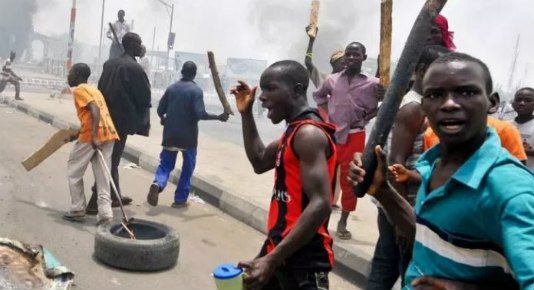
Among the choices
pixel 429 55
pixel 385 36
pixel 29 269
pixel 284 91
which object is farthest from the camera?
pixel 29 269

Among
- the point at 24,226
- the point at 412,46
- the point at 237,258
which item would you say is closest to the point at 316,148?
the point at 412,46

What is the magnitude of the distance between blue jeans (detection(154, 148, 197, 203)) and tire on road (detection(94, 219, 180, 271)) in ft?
6.04

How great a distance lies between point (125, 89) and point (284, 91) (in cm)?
Answer: 394

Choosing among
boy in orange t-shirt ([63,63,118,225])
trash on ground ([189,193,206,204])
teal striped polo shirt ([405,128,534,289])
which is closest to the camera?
teal striped polo shirt ([405,128,534,289])

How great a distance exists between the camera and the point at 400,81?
1599mm

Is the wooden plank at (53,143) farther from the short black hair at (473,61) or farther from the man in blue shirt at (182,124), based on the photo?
the short black hair at (473,61)

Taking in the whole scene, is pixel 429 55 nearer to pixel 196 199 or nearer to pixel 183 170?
pixel 183 170

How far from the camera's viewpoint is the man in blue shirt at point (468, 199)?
126cm

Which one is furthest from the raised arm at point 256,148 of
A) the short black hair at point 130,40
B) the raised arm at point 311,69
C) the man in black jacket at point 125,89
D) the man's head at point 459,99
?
the short black hair at point 130,40

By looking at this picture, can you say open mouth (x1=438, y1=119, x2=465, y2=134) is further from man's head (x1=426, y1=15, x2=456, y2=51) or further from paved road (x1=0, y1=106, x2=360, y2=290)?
paved road (x1=0, y1=106, x2=360, y2=290)

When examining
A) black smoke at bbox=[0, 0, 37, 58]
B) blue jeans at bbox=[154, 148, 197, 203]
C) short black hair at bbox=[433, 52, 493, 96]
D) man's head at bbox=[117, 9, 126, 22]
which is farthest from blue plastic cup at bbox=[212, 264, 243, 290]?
black smoke at bbox=[0, 0, 37, 58]

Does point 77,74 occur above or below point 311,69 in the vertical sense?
below

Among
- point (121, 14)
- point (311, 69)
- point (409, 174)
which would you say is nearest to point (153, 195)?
point (311, 69)

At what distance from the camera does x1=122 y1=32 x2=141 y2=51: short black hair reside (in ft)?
20.2
